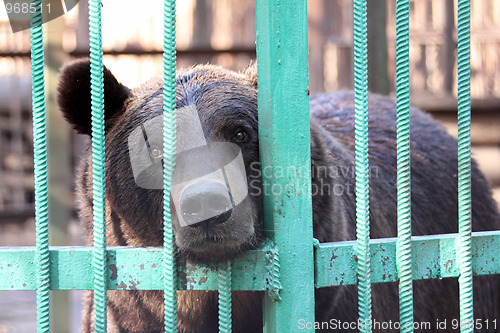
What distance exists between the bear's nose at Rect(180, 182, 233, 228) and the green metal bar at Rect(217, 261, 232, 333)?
161 mm

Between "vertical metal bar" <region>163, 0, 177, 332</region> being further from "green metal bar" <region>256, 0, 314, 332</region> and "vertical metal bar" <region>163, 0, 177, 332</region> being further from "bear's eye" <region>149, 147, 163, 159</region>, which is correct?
"bear's eye" <region>149, 147, 163, 159</region>

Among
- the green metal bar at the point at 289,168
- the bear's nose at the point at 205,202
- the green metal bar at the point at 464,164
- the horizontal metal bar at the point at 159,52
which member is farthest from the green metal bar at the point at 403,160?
the horizontal metal bar at the point at 159,52

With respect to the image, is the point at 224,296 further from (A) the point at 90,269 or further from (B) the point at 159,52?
(B) the point at 159,52

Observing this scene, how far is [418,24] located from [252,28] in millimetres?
3057

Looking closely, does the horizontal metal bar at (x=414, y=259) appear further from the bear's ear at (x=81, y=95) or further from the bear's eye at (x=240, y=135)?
the bear's ear at (x=81, y=95)

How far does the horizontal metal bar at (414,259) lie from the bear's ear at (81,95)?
117 cm

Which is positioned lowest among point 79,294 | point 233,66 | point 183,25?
point 79,294

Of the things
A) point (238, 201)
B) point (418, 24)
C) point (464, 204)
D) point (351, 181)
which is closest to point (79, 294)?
point (351, 181)

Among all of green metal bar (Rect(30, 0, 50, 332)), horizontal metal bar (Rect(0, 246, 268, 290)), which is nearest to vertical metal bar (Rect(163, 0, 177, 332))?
horizontal metal bar (Rect(0, 246, 268, 290))

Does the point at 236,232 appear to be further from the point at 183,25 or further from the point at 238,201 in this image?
the point at 183,25

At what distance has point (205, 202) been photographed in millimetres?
1761

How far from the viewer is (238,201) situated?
2023 mm

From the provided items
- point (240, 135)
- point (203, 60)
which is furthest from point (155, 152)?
point (203, 60)

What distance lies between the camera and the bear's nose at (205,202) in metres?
1.76
